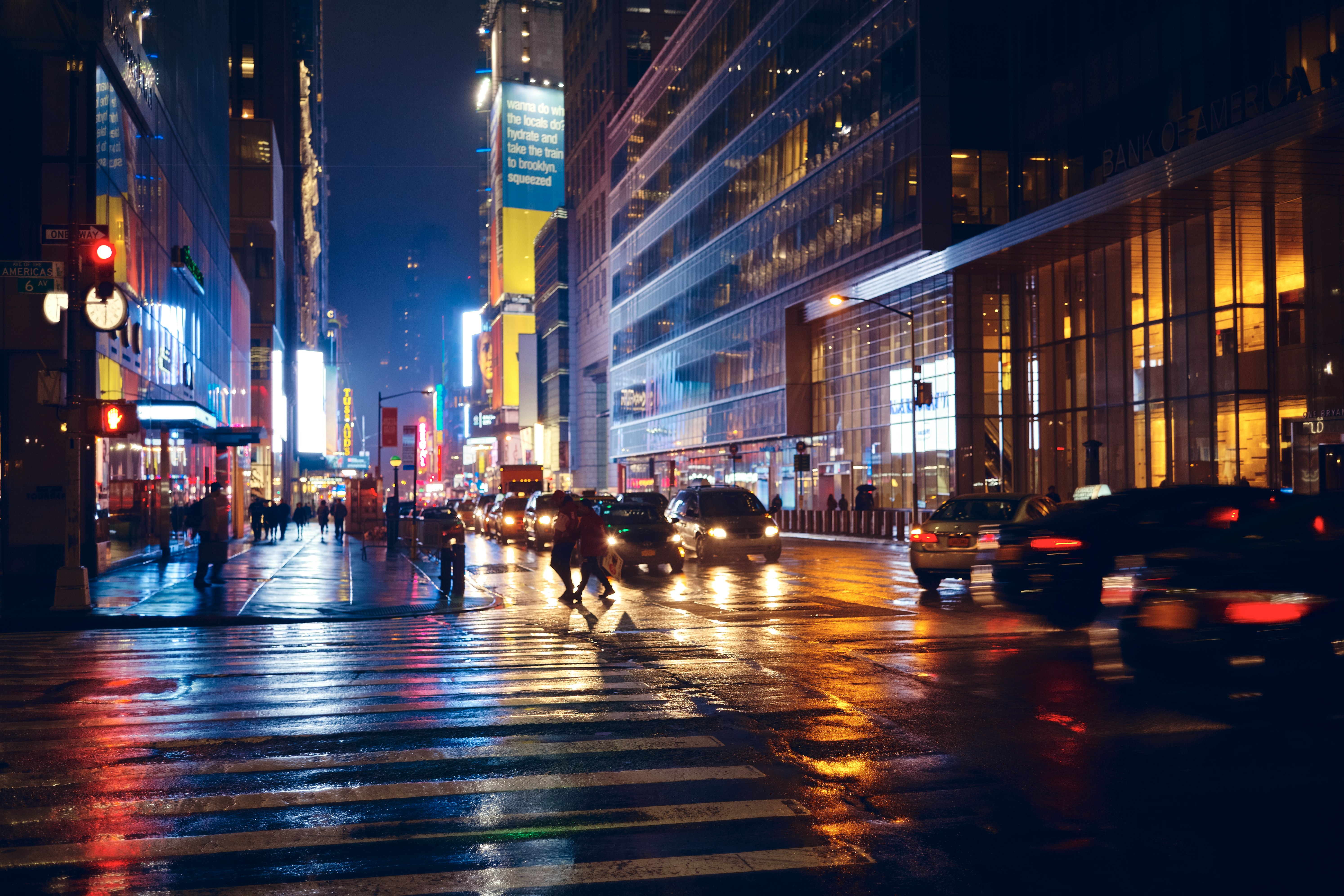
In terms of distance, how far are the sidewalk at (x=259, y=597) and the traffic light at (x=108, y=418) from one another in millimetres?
2777

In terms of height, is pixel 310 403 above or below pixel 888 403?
above

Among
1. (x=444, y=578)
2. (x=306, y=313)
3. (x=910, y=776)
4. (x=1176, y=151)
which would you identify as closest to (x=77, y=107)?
(x=444, y=578)

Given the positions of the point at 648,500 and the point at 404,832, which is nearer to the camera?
the point at 404,832

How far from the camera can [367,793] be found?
21.7ft

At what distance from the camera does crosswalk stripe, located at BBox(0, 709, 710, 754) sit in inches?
313

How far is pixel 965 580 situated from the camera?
21500 mm

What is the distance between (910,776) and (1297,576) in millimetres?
3112

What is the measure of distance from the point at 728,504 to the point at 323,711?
19.6 m

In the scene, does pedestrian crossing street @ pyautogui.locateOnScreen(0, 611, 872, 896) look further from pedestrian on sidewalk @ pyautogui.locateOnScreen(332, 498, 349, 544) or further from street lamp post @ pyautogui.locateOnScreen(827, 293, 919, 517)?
pedestrian on sidewalk @ pyautogui.locateOnScreen(332, 498, 349, 544)

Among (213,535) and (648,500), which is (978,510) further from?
(648,500)

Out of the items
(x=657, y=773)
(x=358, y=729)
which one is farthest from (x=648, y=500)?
(x=657, y=773)

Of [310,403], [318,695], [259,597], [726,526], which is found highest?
[310,403]

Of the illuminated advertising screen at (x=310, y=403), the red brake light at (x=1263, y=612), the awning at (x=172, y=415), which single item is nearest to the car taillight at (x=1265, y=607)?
the red brake light at (x=1263, y=612)

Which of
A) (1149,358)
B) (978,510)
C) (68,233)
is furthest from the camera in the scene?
(1149,358)
